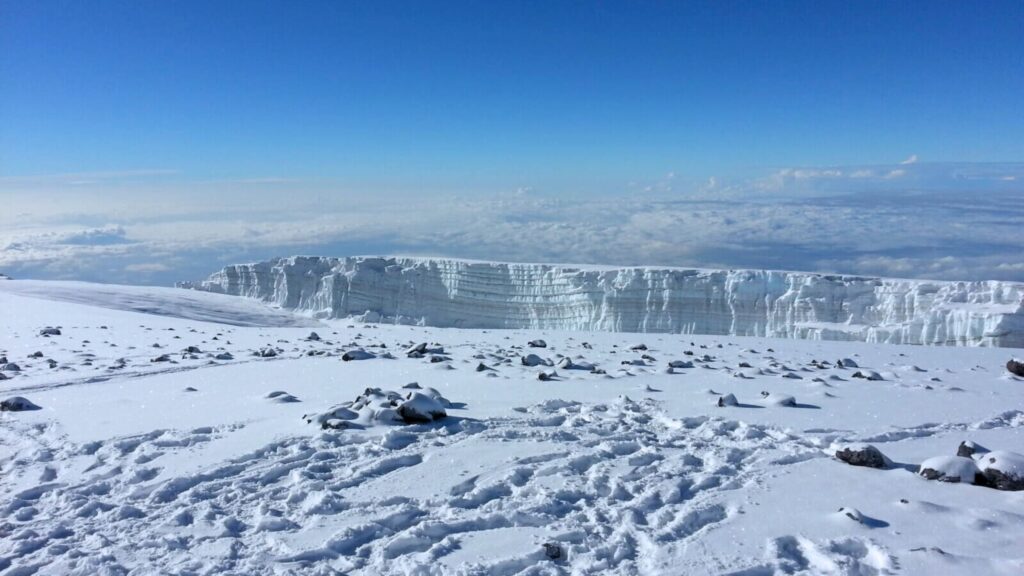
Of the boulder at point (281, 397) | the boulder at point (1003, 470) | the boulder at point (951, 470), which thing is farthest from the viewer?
the boulder at point (281, 397)

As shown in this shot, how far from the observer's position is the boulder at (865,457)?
5531mm

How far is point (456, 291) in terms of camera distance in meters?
34.8

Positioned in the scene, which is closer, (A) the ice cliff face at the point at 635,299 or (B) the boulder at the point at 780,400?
(B) the boulder at the point at 780,400

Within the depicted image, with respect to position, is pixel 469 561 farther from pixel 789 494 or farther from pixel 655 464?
pixel 789 494

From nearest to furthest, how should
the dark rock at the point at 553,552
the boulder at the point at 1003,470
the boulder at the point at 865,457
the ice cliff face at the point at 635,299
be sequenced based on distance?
the dark rock at the point at 553,552 < the boulder at the point at 1003,470 < the boulder at the point at 865,457 < the ice cliff face at the point at 635,299

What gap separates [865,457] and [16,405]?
30.7 feet

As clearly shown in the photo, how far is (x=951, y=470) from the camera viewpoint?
5.13 m

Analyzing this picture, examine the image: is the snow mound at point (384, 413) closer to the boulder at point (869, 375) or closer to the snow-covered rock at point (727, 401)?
the snow-covered rock at point (727, 401)

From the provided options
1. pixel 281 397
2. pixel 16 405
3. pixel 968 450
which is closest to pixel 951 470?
pixel 968 450

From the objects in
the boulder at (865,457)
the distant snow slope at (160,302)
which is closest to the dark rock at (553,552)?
the boulder at (865,457)

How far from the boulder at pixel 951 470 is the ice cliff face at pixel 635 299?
858 inches

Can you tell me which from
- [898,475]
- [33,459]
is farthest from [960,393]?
[33,459]

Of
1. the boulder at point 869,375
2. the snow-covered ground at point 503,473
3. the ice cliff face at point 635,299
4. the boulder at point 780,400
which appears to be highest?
the snow-covered ground at point 503,473

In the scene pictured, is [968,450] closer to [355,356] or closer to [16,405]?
[355,356]
